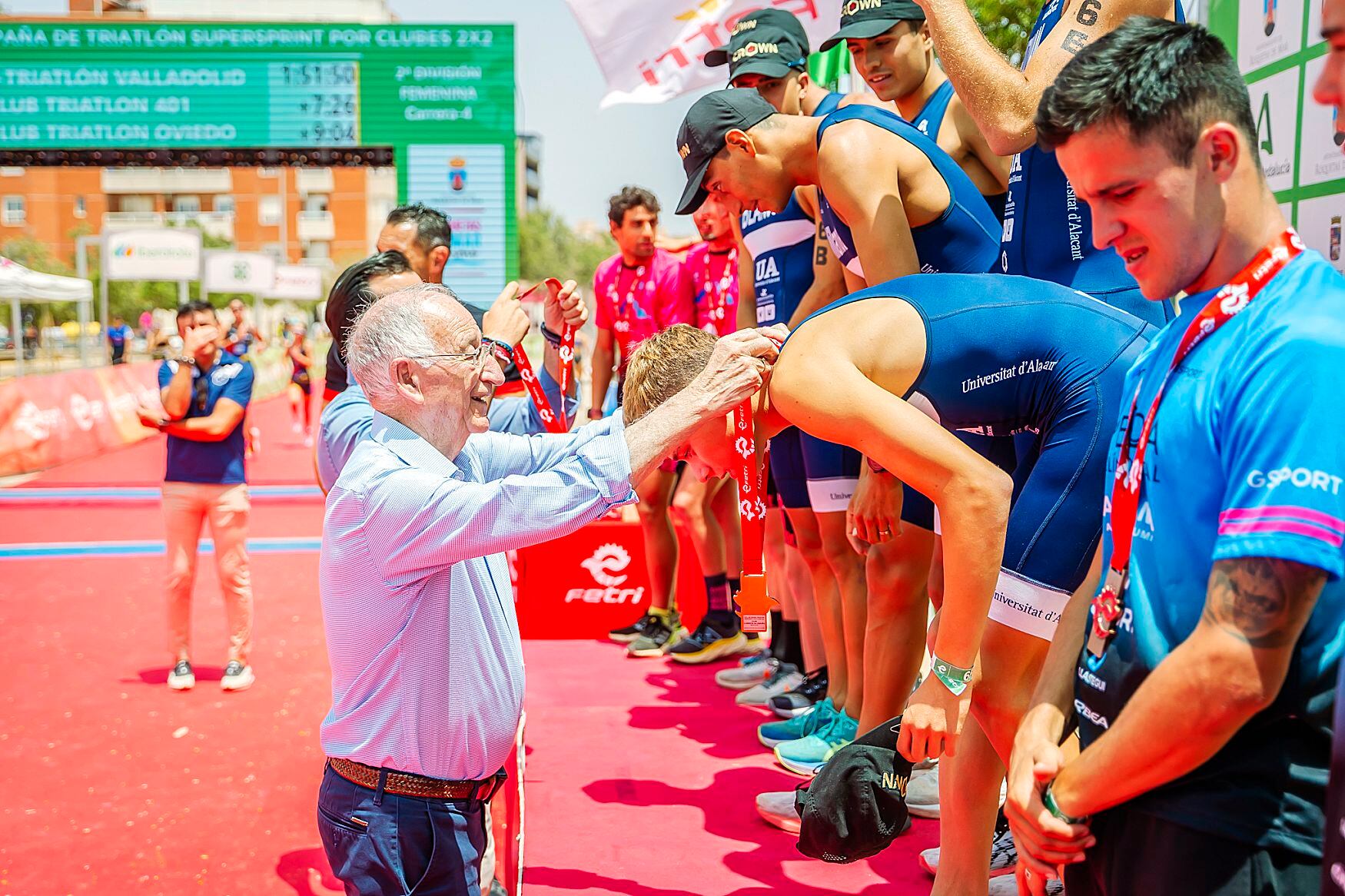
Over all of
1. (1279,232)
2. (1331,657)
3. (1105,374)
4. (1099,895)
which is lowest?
(1099,895)

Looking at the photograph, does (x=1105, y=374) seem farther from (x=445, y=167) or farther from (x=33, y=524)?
(x=445, y=167)

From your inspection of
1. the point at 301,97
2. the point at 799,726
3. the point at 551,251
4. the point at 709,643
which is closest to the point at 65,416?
the point at 301,97

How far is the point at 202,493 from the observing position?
6016 millimetres

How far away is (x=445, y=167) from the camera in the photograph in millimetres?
16109

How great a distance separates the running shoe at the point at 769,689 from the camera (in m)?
5.25

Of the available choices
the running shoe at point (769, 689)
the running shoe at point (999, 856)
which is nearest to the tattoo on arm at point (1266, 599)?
the running shoe at point (999, 856)

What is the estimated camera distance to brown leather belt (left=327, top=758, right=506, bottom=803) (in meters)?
2.29

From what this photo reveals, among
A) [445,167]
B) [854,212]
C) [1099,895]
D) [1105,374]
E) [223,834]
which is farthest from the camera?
[445,167]

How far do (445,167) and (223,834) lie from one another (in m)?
13.4

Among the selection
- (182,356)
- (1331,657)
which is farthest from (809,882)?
(182,356)

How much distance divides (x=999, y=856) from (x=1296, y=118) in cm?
250

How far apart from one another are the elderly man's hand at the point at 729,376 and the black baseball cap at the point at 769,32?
2.59 metres

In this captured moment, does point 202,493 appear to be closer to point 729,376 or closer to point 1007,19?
point 729,376

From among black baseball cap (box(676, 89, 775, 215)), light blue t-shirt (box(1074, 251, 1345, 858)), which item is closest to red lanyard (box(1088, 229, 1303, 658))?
light blue t-shirt (box(1074, 251, 1345, 858))
